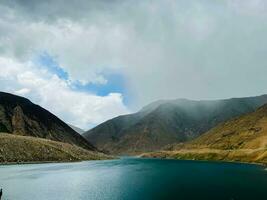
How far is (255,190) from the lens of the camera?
4668 inches

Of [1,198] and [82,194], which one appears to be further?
[82,194]

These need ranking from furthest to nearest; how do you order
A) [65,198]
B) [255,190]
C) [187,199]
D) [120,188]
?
1. [120,188]
2. [255,190]
3. [65,198]
4. [187,199]

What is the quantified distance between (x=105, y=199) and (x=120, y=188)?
2552 centimetres

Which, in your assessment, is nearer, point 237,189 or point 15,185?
point 237,189

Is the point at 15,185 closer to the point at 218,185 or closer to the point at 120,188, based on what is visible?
the point at 120,188

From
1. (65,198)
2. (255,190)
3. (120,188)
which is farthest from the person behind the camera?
(120,188)

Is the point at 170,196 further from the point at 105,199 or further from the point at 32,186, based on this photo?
the point at 32,186

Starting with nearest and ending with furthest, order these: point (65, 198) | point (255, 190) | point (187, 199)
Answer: point (187, 199) → point (65, 198) → point (255, 190)

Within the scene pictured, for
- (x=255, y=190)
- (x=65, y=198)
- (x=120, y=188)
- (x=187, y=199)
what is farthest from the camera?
(x=120, y=188)

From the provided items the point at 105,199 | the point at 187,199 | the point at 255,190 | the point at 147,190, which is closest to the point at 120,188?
the point at 147,190

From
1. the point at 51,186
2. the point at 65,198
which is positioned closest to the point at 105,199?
the point at 65,198

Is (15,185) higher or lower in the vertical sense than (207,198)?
higher

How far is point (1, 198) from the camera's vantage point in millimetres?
104000

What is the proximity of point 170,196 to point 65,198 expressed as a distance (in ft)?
94.6
